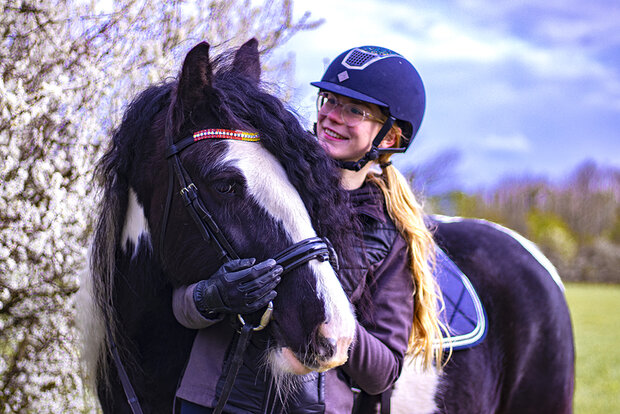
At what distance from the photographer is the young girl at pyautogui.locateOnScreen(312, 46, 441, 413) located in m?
2.21

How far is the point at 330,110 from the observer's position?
2656 mm

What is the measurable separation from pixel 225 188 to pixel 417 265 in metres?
1.04

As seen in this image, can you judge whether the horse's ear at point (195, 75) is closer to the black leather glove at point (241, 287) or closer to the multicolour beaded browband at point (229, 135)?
the multicolour beaded browband at point (229, 135)

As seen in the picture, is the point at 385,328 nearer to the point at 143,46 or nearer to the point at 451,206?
the point at 143,46

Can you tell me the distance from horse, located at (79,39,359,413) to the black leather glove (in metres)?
0.05

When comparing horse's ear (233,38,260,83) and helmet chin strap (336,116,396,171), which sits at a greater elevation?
horse's ear (233,38,260,83)

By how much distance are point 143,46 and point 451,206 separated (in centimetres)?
3177

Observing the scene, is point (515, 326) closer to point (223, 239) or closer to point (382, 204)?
point (382, 204)

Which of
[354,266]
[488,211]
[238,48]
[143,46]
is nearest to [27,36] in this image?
[143,46]

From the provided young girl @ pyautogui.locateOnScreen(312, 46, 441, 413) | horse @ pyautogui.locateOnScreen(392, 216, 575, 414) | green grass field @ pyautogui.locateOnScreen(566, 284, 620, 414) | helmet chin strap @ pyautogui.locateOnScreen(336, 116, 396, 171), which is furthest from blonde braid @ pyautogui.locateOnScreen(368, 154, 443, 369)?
green grass field @ pyautogui.locateOnScreen(566, 284, 620, 414)

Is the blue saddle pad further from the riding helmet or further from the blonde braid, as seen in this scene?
the riding helmet

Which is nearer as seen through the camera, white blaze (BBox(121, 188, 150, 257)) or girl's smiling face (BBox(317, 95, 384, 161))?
white blaze (BBox(121, 188, 150, 257))

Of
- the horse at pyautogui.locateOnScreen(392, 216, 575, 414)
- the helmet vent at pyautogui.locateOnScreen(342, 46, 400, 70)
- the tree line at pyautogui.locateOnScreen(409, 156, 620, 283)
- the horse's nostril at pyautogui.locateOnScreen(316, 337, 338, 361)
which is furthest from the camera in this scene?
the tree line at pyautogui.locateOnScreen(409, 156, 620, 283)

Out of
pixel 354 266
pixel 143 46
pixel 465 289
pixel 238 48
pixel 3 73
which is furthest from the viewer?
pixel 143 46
